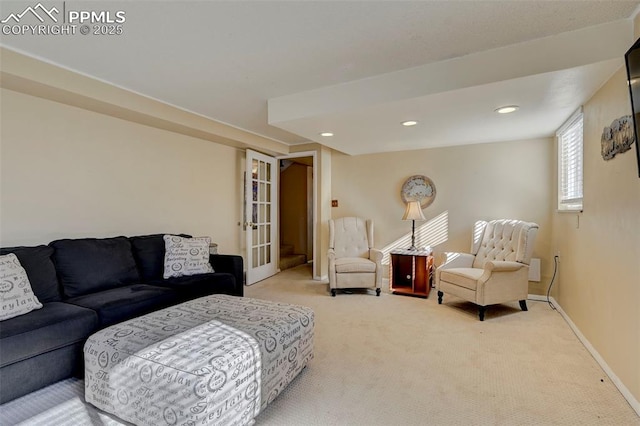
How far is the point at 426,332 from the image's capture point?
2768 millimetres

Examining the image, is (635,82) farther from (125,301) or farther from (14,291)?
(14,291)

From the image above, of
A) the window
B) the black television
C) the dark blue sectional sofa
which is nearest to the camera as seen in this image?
the black television

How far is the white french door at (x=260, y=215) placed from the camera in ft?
14.7

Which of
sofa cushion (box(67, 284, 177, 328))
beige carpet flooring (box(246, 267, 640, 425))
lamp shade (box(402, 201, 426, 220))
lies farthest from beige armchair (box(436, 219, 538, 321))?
sofa cushion (box(67, 284, 177, 328))

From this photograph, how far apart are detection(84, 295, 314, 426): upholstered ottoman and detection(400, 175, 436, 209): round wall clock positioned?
9.94 feet

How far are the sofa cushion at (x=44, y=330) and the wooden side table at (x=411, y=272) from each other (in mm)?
3332

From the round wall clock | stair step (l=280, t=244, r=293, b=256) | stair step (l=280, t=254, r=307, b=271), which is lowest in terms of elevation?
stair step (l=280, t=254, r=307, b=271)

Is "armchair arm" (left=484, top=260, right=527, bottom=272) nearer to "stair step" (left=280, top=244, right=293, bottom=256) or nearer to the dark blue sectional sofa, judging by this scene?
the dark blue sectional sofa

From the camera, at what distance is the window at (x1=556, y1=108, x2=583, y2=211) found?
112 inches

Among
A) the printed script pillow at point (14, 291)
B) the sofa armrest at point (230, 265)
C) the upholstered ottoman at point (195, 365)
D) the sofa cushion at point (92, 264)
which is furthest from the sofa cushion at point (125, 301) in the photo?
the sofa armrest at point (230, 265)

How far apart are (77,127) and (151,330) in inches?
86.4

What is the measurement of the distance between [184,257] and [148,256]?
0.34 metres

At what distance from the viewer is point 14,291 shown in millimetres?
1948

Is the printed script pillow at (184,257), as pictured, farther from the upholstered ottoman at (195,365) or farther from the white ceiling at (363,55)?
the white ceiling at (363,55)
